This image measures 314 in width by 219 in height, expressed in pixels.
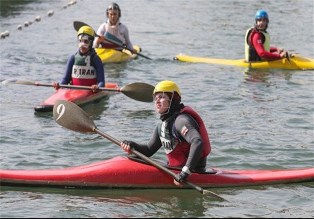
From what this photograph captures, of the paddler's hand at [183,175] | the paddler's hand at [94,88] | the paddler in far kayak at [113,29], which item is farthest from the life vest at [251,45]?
the paddler's hand at [183,175]

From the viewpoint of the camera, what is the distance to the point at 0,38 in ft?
66.2

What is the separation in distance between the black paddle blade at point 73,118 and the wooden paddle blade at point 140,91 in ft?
8.40

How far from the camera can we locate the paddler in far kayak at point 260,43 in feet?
51.4

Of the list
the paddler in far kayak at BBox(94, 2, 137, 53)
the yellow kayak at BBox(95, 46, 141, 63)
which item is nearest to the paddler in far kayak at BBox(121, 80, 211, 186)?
the yellow kayak at BBox(95, 46, 141, 63)

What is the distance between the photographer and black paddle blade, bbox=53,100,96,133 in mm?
8820

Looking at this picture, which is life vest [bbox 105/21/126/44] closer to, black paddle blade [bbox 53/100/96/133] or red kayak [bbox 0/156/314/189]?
black paddle blade [bbox 53/100/96/133]

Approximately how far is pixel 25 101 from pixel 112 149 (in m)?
3.29

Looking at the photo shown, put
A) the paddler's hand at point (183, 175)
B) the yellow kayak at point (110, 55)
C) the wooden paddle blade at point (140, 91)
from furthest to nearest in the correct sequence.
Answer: the yellow kayak at point (110, 55), the wooden paddle blade at point (140, 91), the paddler's hand at point (183, 175)

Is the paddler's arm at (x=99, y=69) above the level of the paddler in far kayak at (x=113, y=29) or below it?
below

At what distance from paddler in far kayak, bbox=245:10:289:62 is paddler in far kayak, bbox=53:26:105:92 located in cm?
454

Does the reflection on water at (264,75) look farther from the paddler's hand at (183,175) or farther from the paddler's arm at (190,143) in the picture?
the paddler's hand at (183,175)

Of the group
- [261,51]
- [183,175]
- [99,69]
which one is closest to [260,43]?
[261,51]

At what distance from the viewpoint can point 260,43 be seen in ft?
51.5

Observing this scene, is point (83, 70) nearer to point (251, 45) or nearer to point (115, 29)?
point (115, 29)
